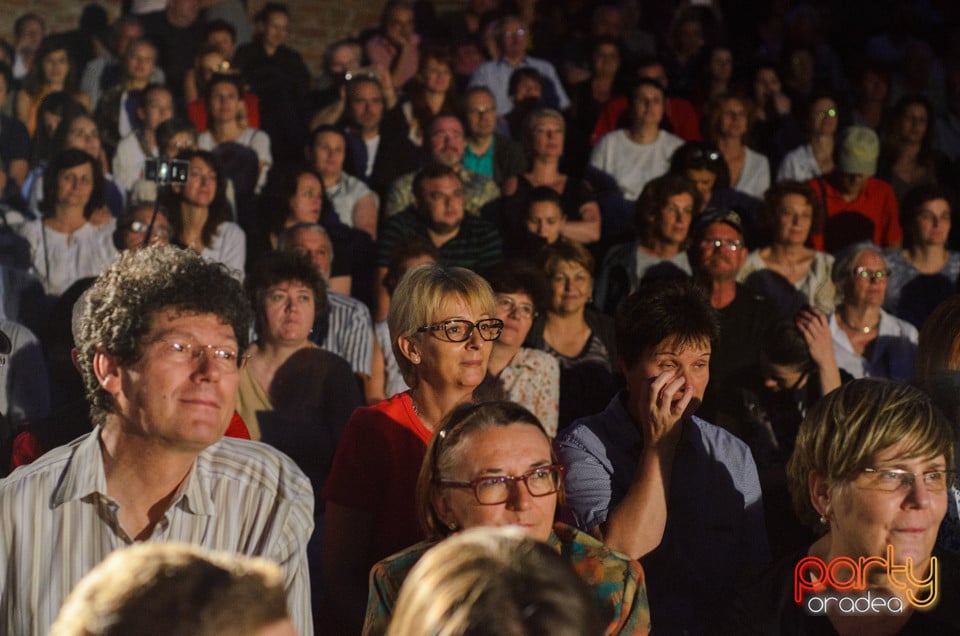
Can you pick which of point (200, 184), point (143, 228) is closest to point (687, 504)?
point (143, 228)

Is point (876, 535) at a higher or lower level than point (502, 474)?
lower

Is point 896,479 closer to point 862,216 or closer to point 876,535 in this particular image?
point 876,535

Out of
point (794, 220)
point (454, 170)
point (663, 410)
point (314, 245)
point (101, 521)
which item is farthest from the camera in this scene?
point (454, 170)

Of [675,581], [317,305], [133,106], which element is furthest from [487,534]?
[133,106]

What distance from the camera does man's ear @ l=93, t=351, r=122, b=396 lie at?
81.5 inches

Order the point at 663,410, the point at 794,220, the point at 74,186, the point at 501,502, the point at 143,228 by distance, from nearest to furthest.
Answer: the point at 501,502, the point at 663,410, the point at 143,228, the point at 794,220, the point at 74,186

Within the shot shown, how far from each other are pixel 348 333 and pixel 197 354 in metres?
2.82

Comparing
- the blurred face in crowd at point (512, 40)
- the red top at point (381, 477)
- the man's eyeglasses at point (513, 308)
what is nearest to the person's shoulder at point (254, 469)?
the red top at point (381, 477)

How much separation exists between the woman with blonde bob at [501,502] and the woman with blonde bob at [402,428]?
0.36ft

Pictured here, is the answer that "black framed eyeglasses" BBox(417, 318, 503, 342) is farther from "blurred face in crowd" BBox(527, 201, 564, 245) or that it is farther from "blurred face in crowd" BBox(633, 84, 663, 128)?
"blurred face in crowd" BBox(633, 84, 663, 128)

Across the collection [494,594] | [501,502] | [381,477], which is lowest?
[381,477]

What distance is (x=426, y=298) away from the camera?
9.43 feet

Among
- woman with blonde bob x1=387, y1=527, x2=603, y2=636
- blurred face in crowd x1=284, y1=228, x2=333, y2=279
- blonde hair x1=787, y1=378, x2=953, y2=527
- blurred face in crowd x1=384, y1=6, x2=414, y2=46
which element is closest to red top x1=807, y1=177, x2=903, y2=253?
blurred face in crowd x1=284, y1=228, x2=333, y2=279

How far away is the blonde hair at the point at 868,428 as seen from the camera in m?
2.30
